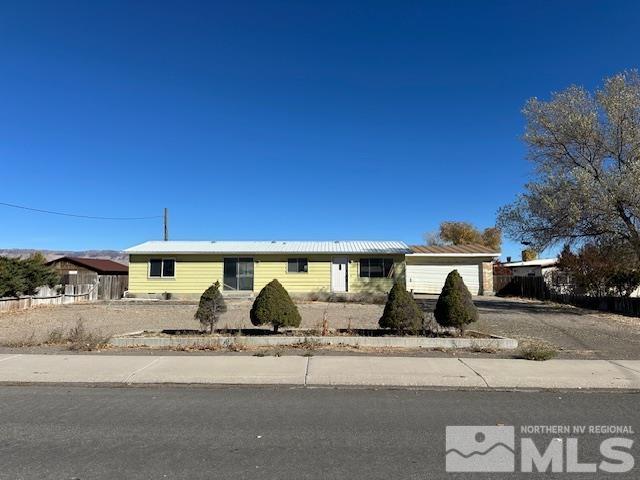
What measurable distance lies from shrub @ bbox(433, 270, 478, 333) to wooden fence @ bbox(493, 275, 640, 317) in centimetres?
1308

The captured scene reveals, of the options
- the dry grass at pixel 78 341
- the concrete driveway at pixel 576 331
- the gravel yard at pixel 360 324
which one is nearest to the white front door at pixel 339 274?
the gravel yard at pixel 360 324

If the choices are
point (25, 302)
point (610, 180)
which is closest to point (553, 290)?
point (610, 180)

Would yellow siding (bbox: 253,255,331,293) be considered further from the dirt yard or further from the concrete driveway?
the concrete driveway

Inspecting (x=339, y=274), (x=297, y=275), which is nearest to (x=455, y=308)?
(x=339, y=274)

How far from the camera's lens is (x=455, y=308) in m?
11.3

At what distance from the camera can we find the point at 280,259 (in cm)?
2862

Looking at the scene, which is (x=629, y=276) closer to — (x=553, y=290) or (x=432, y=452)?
(x=553, y=290)

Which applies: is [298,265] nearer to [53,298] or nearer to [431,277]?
[431,277]

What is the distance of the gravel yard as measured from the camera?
11.6m

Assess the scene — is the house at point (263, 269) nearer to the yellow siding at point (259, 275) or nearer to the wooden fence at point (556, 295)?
the yellow siding at point (259, 275)

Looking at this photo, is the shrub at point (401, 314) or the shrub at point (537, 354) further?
the shrub at point (401, 314)

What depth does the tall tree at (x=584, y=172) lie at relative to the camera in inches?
767

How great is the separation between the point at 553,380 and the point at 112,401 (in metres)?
6.34

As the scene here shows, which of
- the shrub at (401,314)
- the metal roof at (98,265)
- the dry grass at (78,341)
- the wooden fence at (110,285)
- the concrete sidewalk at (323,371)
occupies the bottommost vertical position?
the concrete sidewalk at (323,371)
